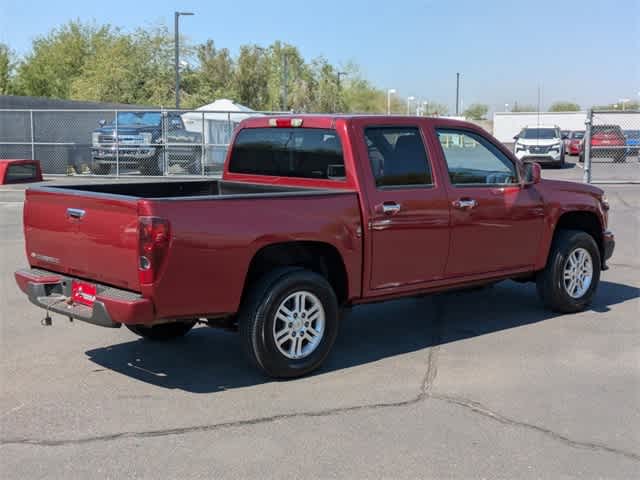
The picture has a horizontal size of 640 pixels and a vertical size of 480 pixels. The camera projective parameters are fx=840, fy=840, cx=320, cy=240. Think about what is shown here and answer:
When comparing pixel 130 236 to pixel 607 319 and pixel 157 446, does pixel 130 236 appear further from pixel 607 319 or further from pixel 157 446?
pixel 607 319

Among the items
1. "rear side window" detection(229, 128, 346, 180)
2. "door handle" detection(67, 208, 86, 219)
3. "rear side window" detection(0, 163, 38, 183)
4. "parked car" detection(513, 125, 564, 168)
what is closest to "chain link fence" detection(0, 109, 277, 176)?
"rear side window" detection(0, 163, 38, 183)

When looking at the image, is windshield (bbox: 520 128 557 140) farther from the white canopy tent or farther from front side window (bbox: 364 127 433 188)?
front side window (bbox: 364 127 433 188)

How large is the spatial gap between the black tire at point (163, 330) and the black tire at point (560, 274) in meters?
3.30

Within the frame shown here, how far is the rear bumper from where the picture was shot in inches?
203

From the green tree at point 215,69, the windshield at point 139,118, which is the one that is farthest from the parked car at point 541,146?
the green tree at point 215,69

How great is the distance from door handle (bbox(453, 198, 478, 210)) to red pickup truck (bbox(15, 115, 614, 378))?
0.05ft

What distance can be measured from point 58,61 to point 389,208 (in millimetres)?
54270

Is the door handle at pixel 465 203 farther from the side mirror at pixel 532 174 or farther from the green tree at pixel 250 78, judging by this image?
the green tree at pixel 250 78

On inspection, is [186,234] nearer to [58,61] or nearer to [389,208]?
[389,208]

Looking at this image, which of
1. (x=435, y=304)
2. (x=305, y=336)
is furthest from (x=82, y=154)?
(x=305, y=336)

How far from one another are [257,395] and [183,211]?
133 centimetres

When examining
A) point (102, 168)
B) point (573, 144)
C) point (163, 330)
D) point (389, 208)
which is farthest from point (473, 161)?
point (573, 144)

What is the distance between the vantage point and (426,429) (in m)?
4.96

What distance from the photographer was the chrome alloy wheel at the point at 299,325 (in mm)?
5805
